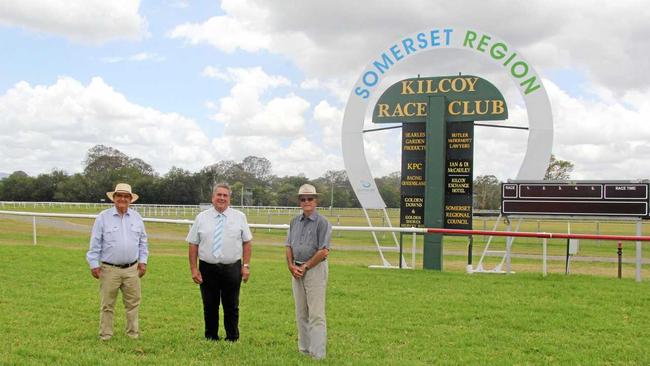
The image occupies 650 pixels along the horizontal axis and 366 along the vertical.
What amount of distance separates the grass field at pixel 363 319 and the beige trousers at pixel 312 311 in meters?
0.16

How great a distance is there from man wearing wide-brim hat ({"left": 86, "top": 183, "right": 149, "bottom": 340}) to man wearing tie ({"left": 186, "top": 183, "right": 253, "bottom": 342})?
0.63 metres

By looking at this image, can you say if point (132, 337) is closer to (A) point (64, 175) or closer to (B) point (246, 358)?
(B) point (246, 358)

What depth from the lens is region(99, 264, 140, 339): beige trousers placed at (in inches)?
238

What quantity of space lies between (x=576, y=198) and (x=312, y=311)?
309 inches

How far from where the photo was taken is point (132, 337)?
615 cm

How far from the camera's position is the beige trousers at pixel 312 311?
18.1ft

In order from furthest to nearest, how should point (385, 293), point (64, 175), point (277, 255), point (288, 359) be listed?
point (64, 175) → point (277, 255) → point (385, 293) → point (288, 359)

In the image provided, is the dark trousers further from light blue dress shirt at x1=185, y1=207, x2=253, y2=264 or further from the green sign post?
the green sign post

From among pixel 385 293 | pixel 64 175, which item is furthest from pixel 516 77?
pixel 64 175

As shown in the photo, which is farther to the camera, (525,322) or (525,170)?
(525,170)

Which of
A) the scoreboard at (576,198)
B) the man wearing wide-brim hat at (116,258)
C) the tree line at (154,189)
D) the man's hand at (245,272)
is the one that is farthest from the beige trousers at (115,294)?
the tree line at (154,189)

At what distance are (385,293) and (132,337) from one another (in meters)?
4.05

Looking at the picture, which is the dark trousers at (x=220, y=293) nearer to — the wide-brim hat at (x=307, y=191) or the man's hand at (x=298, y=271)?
the man's hand at (x=298, y=271)

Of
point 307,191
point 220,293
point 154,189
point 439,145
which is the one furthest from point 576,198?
point 154,189
